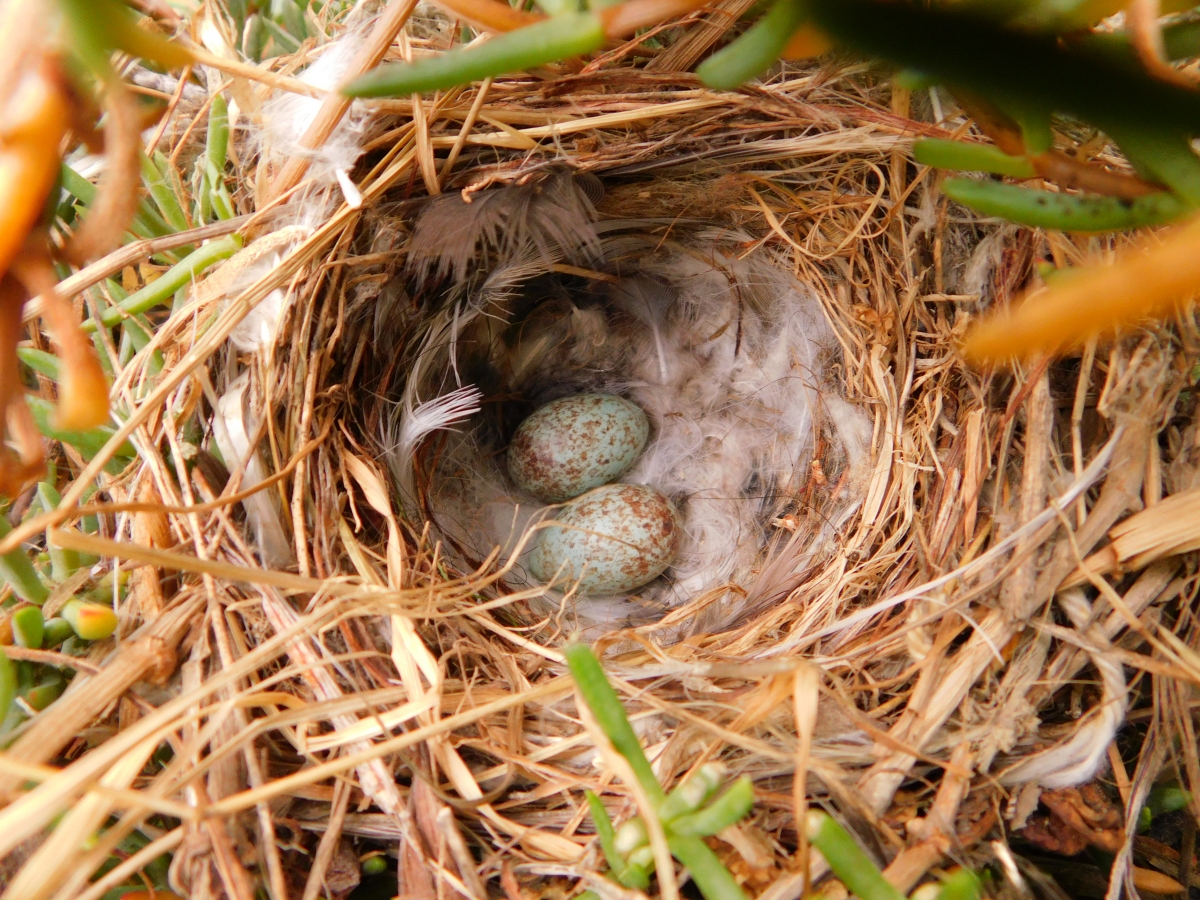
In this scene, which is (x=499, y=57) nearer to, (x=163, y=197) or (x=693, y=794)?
(x=693, y=794)

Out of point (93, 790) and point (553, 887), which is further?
point (553, 887)

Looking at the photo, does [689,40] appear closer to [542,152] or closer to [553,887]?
[542,152]

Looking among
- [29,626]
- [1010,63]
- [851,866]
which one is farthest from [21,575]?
[1010,63]

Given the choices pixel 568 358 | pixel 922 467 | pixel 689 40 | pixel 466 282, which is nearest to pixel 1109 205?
pixel 922 467

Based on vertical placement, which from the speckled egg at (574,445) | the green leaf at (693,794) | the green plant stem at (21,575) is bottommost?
the speckled egg at (574,445)

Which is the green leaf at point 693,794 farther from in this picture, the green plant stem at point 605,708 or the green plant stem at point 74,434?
the green plant stem at point 74,434

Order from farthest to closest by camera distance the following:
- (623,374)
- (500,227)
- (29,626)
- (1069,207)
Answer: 1. (623,374)
2. (500,227)
3. (29,626)
4. (1069,207)

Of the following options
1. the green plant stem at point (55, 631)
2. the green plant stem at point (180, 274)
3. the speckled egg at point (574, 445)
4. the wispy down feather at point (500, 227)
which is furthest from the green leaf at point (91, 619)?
the speckled egg at point (574, 445)
